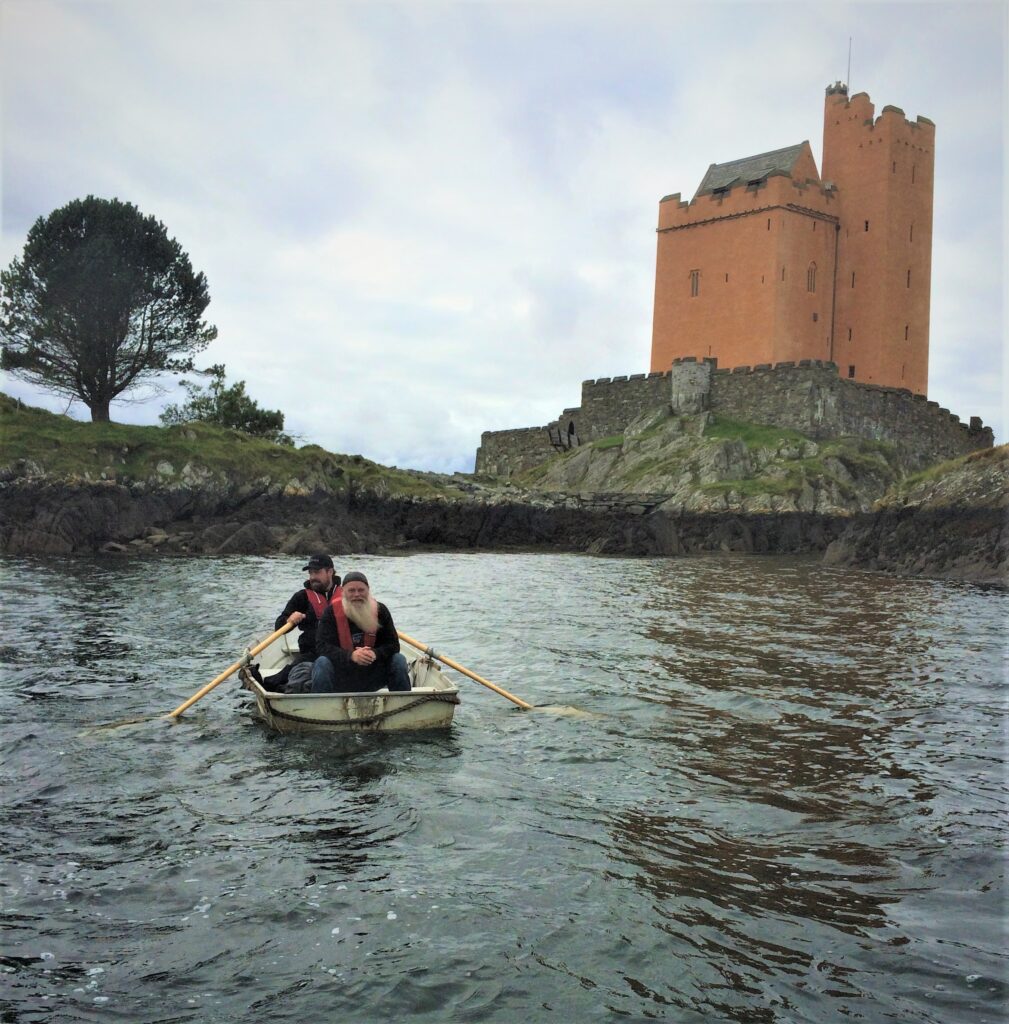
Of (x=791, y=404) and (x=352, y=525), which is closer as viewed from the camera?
(x=352, y=525)

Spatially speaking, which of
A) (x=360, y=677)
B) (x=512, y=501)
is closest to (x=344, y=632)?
(x=360, y=677)

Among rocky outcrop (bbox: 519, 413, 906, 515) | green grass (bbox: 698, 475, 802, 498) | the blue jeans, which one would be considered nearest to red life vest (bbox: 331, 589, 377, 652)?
the blue jeans

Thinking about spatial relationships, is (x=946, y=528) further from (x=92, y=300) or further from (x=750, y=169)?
(x=92, y=300)

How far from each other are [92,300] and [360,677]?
4488 cm

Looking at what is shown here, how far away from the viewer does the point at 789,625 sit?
20250 millimetres

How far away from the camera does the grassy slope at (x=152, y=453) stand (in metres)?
43.9

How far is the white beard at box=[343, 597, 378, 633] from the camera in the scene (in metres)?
11.5

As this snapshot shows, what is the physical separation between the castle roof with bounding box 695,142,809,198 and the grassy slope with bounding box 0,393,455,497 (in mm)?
27921

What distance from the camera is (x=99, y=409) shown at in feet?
170

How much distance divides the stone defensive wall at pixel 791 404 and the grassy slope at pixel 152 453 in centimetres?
1760

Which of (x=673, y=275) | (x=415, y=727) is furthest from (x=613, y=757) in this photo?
(x=673, y=275)

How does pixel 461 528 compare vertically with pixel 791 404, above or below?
below

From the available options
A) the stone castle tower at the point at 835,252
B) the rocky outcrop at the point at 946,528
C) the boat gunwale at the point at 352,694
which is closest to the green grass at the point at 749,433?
the stone castle tower at the point at 835,252

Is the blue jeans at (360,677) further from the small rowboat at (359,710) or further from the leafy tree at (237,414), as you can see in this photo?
the leafy tree at (237,414)
